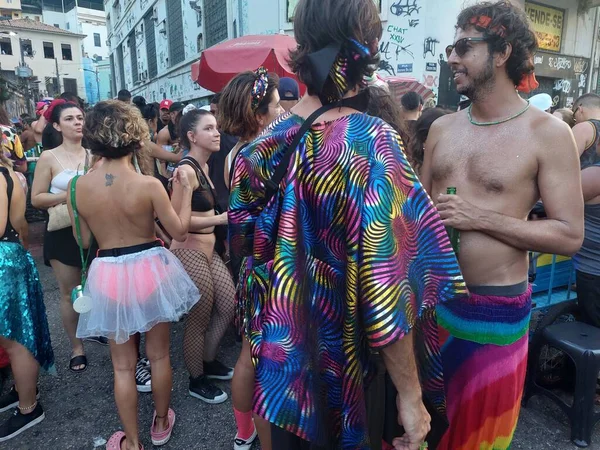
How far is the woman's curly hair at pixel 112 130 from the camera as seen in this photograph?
2322 mm

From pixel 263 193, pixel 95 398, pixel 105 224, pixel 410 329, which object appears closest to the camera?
pixel 410 329

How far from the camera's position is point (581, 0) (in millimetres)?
12547

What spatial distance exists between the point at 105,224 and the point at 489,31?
2098 millimetres

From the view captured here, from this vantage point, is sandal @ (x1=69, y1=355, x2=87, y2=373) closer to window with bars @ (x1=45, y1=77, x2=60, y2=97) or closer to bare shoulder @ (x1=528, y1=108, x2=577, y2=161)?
bare shoulder @ (x1=528, y1=108, x2=577, y2=161)

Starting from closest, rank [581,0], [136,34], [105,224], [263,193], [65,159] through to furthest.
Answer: [263,193]
[105,224]
[65,159]
[581,0]
[136,34]

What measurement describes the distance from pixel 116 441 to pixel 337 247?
6.85ft

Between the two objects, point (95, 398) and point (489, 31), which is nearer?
point (489, 31)

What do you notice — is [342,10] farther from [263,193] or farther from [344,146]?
[263,193]

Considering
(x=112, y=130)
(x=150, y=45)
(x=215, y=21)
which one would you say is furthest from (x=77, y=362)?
(x=150, y=45)

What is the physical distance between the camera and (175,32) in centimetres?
1994

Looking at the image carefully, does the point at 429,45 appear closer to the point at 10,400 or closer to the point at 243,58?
the point at 243,58

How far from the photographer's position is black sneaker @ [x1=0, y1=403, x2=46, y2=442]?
2.68 meters

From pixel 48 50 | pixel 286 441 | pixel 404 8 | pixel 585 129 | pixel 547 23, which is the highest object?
pixel 48 50

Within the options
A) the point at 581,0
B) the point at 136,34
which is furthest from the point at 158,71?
the point at 581,0
